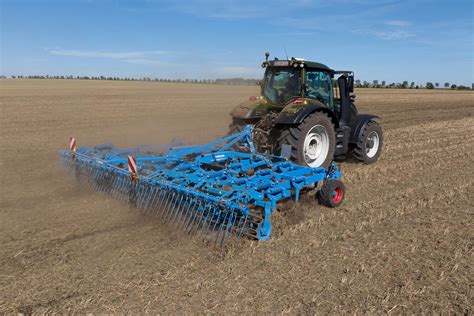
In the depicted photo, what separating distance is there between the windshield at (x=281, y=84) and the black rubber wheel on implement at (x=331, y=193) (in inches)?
69.7

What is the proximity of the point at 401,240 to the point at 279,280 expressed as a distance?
5.10 ft

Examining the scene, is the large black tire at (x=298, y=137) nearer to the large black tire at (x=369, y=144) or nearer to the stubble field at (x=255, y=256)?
the stubble field at (x=255, y=256)

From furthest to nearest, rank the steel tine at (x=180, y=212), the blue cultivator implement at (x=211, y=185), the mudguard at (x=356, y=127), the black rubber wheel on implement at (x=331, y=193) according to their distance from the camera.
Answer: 1. the mudguard at (x=356, y=127)
2. the black rubber wheel on implement at (x=331, y=193)
3. the steel tine at (x=180, y=212)
4. the blue cultivator implement at (x=211, y=185)

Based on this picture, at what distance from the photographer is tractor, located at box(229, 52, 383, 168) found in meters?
5.64

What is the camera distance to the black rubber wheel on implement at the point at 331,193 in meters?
4.86

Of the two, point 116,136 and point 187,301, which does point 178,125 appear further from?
point 187,301

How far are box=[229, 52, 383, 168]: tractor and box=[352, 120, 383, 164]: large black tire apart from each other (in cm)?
2

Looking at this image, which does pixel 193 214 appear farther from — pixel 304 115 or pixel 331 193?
pixel 304 115

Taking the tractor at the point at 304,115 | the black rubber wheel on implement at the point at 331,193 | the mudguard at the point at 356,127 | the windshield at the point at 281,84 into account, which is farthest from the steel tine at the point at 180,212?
the mudguard at the point at 356,127

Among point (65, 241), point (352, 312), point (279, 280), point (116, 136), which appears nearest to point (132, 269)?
point (65, 241)

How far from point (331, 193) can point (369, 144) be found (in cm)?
303

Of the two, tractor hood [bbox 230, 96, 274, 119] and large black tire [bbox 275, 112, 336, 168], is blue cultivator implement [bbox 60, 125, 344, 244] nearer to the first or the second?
large black tire [bbox 275, 112, 336, 168]

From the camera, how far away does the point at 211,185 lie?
431cm

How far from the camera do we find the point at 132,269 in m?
3.40
